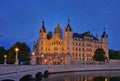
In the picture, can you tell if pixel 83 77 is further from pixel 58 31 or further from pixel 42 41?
pixel 58 31

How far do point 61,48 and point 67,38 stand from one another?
17.2 feet

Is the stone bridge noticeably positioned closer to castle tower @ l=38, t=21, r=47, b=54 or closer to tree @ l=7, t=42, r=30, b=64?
tree @ l=7, t=42, r=30, b=64

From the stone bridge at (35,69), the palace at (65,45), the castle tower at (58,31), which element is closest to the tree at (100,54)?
the stone bridge at (35,69)

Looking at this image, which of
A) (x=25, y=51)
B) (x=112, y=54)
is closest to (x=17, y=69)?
(x=25, y=51)

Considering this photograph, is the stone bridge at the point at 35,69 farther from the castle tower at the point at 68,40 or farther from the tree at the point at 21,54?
the castle tower at the point at 68,40

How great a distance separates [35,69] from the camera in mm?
57188

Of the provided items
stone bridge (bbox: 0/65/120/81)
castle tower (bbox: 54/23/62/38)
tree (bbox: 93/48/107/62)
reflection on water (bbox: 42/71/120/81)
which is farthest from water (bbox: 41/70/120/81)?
castle tower (bbox: 54/23/62/38)

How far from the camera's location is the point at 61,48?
413 ft

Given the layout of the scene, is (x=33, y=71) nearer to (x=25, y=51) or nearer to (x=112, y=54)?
(x=25, y=51)

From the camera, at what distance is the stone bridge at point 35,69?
112ft

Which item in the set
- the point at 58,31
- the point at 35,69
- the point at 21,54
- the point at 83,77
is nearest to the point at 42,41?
the point at 58,31

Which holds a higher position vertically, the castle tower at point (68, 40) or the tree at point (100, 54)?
the castle tower at point (68, 40)

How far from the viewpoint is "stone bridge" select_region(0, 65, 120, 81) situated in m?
34.3

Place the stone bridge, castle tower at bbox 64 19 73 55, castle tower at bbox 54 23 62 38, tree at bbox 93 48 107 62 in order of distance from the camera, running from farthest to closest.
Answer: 1. castle tower at bbox 54 23 62 38
2. castle tower at bbox 64 19 73 55
3. tree at bbox 93 48 107 62
4. the stone bridge
